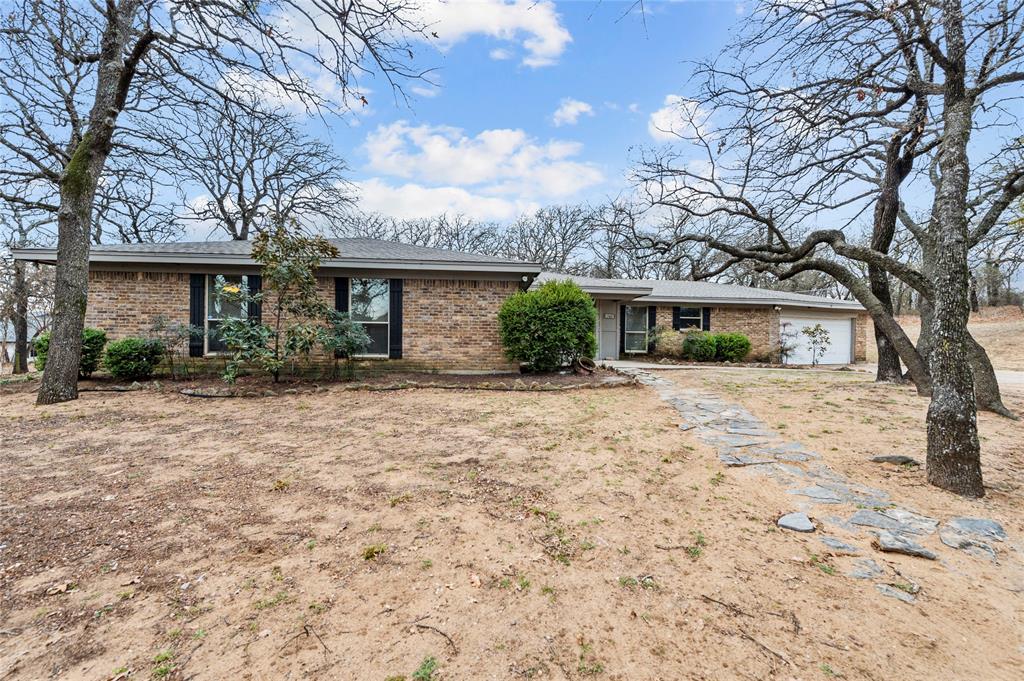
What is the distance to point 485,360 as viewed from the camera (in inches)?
387

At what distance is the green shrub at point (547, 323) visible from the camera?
885cm

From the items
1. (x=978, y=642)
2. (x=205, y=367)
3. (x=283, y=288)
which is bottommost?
(x=978, y=642)

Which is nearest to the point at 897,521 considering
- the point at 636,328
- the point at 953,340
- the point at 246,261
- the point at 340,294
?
the point at 953,340

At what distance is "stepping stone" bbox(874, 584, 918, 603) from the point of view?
208cm

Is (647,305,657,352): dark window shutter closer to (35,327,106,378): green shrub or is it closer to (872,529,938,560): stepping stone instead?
(872,529,938,560): stepping stone

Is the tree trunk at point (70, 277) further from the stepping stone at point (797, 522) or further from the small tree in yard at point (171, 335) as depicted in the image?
the stepping stone at point (797, 522)

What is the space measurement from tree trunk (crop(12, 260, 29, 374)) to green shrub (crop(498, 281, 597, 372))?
15.1 metres

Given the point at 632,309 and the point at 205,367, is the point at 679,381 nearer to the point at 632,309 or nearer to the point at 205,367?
the point at 632,309

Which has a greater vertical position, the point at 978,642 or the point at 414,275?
the point at 414,275

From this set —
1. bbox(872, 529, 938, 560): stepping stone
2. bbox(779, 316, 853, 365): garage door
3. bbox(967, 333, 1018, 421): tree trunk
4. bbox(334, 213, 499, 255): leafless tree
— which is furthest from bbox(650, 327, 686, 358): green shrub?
bbox(334, 213, 499, 255): leafless tree

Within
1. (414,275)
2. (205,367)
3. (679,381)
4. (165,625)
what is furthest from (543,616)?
(205,367)

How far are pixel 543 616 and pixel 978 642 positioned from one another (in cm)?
181

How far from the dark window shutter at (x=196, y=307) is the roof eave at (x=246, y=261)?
47 centimetres

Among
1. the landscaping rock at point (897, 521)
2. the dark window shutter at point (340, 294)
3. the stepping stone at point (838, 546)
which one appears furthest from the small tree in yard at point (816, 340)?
the stepping stone at point (838, 546)
